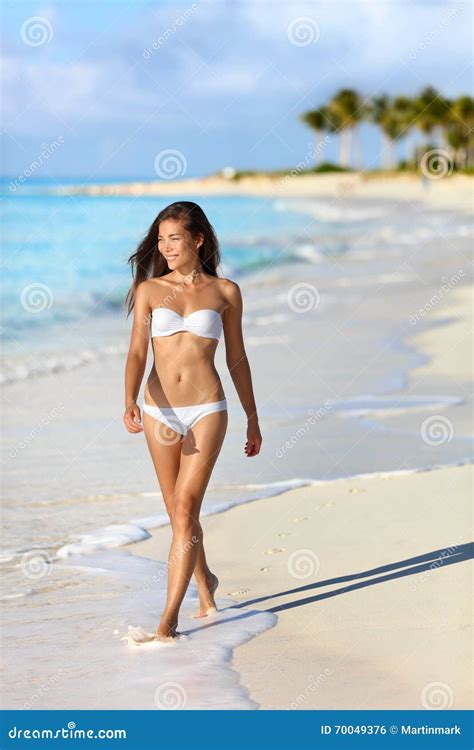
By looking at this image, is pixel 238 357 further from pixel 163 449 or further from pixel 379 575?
pixel 379 575

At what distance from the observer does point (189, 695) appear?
4199mm

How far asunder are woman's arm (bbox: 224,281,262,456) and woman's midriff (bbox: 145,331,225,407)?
145mm

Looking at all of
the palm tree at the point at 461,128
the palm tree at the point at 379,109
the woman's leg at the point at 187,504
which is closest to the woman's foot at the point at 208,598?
the woman's leg at the point at 187,504

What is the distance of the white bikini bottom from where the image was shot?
187 inches

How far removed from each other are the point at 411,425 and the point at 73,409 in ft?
9.73

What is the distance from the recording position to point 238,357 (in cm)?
491

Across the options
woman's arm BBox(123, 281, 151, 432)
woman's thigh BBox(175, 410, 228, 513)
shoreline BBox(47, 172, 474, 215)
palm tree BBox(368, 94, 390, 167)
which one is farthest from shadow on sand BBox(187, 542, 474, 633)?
palm tree BBox(368, 94, 390, 167)

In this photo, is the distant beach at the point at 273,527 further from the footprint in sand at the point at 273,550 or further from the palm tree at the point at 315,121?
the palm tree at the point at 315,121

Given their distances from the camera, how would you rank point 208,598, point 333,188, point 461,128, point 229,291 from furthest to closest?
point 333,188 → point 461,128 → point 208,598 → point 229,291

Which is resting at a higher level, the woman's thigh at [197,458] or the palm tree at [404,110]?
the palm tree at [404,110]

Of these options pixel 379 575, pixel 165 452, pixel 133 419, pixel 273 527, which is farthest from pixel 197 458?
pixel 273 527

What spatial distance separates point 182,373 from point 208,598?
104 centimetres

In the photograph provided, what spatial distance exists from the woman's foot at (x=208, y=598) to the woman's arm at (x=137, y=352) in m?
0.82

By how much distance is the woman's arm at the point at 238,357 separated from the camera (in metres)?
4.84
